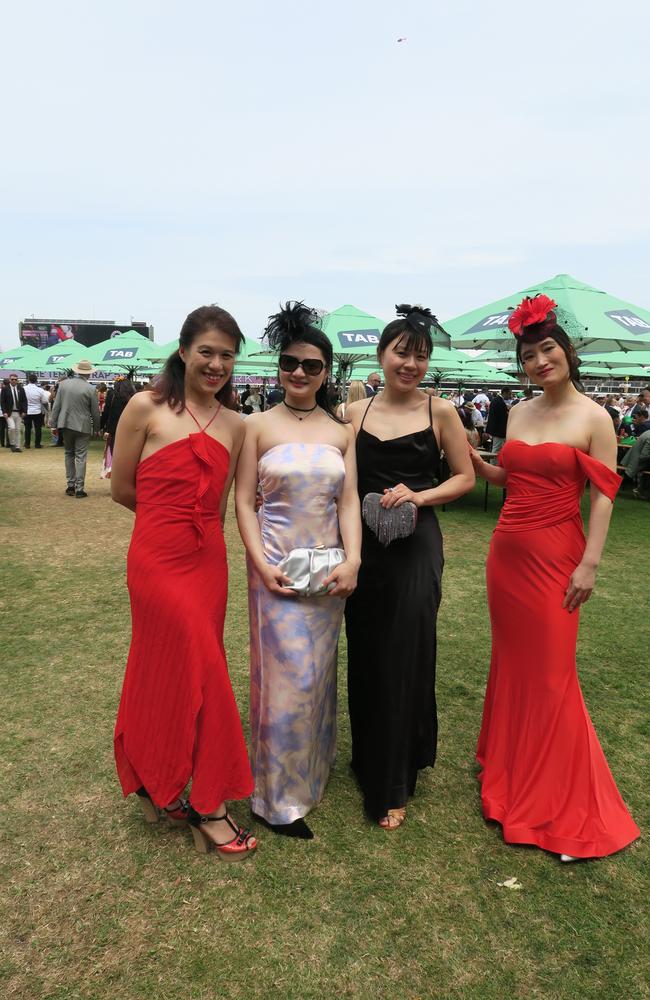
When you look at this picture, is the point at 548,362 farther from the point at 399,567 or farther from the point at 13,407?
the point at 13,407

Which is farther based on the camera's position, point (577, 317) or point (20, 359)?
point (20, 359)

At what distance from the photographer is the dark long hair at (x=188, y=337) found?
2.53 m

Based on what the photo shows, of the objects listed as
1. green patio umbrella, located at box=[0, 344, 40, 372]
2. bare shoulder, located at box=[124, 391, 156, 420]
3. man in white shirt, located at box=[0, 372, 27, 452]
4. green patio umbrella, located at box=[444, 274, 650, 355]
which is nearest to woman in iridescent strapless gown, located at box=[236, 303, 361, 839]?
bare shoulder, located at box=[124, 391, 156, 420]

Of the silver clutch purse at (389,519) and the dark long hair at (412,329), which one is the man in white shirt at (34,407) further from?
the silver clutch purse at (389,519)

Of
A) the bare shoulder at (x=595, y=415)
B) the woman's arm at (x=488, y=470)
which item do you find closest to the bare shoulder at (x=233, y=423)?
the woman's arm at (x=488, y=470)

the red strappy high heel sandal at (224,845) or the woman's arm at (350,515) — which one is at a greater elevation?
the woman's arm at (350,515)

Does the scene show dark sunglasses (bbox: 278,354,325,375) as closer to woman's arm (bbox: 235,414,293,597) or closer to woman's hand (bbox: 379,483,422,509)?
woman's arm (bbox: 235,414,293,597)

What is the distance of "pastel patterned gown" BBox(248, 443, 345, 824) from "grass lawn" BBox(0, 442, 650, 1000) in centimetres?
25

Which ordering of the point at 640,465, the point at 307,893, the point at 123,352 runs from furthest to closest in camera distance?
1. the point at 123,352
2. the point at 640,465
3. the point at 307,893

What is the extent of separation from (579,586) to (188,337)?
1881mm

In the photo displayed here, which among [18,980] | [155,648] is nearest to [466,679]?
[155,648]

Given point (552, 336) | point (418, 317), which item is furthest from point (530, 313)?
point (418, 317)

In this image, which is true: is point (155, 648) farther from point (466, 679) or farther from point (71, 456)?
point (71, 456)

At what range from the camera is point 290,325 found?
105 inches
